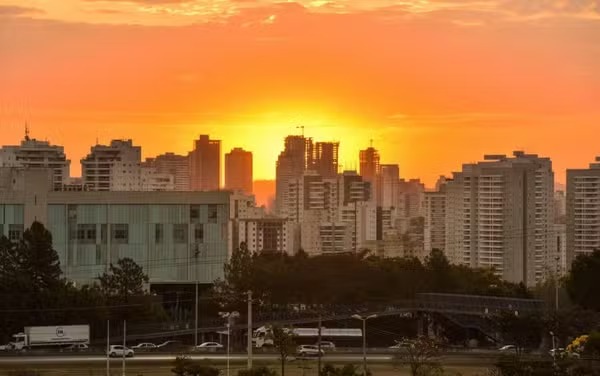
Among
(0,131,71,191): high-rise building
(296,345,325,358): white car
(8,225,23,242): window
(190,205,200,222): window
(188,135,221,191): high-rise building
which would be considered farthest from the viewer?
(188,135,221,191): high-rise building

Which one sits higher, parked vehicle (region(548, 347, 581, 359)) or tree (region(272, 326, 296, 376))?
tree (region(272, 326, 296, 376))

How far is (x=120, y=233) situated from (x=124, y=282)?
328 inches

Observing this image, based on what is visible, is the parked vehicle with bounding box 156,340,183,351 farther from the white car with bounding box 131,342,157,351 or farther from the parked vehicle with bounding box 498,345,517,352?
the parked vehicle with bounding box 498,345,517,352

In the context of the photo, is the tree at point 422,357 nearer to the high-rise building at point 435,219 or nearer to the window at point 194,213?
the window at point 194,213

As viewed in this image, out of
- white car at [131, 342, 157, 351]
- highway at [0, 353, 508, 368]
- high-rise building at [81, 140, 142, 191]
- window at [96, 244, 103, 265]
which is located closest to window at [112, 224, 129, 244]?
window at [96, 244, 103, 265]

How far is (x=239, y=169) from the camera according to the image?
135000mm

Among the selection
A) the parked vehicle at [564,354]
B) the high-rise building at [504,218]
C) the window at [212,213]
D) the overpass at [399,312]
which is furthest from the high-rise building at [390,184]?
the parked vehicle at [564,354]

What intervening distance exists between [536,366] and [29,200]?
980 inches

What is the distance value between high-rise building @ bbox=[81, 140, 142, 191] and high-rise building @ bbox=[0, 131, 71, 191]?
2.19 metres

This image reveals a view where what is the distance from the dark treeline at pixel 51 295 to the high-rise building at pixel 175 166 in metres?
71.9

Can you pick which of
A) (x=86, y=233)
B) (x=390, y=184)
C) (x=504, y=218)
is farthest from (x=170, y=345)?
(x=390, y=184)

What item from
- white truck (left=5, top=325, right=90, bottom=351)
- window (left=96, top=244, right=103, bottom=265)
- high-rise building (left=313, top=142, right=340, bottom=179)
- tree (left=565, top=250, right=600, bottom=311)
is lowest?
white truck (left=5, top=325, right=90, bottom=351)

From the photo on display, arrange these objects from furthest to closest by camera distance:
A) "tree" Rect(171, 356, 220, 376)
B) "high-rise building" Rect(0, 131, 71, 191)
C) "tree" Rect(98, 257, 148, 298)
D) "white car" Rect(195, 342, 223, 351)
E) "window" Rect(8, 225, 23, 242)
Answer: "high-rise building" Rect(0, 131, 71, 191)
"window" Rect(8, 225, 23, 242)
"tree" Rect(98, 257, 148, 298)
"white car" Rect(195, 342, 223, 351)
"tree" Rect(171, 356, 220, 376)

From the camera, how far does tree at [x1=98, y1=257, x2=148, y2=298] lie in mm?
41750
